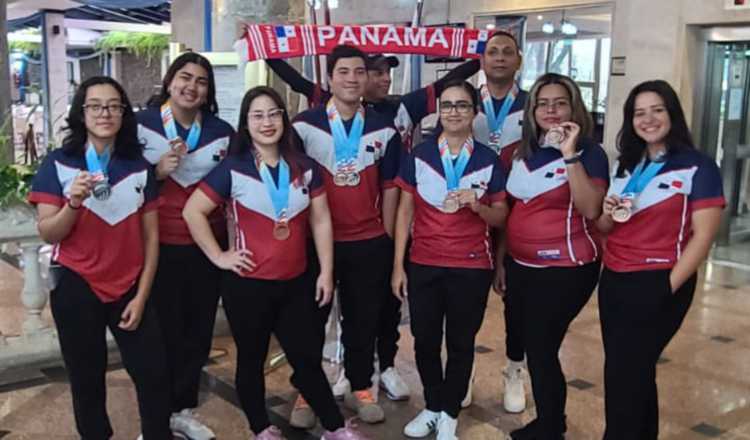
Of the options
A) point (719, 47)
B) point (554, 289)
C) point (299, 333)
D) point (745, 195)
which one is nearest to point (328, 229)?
point (299, 333)

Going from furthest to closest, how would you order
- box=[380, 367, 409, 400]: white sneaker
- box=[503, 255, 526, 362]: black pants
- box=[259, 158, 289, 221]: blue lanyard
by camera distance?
box=[380, 367, 409, 400]: white sneaker → box=[503, 255, 526, 362]: black pants → box=[259, 158, 289, 221]: blue lanyard

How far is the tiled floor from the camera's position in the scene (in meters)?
3.37

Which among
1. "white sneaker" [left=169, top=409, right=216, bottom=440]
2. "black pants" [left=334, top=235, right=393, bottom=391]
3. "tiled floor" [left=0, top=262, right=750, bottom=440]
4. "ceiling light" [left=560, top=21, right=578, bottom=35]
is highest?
"ceiling light" [left=560, top=21, right=578, bottom=35]

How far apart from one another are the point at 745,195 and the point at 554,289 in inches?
210

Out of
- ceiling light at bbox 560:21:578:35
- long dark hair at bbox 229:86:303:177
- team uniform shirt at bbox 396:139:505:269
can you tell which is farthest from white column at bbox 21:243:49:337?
ceiling light at bbox 560:21:578:35

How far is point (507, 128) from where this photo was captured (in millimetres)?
3281

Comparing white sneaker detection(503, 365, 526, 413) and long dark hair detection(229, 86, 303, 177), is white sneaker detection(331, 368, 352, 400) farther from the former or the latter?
long dark hair detection(229, 86, 303, 177)

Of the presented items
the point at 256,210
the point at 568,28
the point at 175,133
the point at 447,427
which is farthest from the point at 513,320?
the point at 568,28

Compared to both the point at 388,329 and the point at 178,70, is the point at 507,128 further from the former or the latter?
the point at 178,70

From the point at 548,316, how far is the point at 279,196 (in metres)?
1.07

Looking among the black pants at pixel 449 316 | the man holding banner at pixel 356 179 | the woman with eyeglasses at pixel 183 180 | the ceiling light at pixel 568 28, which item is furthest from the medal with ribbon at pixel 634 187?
the ceiling light at pixel 568 28

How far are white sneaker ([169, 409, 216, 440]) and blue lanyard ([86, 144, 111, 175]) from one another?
120 centimetres

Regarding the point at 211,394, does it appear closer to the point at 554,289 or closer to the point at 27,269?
the point at 27,269

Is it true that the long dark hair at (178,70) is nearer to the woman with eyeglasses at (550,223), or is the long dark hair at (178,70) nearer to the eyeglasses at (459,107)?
the eyeglasses at (459,107)
